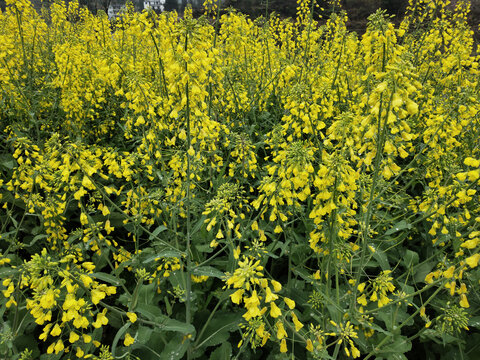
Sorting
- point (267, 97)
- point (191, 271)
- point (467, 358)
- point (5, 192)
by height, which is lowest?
point (467, 358)

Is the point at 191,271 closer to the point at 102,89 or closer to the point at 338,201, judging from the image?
the point at 338,201

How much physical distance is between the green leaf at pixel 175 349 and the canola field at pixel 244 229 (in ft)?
0.03

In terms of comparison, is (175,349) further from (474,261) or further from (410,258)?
(410,258)

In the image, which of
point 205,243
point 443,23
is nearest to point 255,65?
point 443,23

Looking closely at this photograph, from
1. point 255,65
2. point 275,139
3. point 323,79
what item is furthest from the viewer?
point 255,65

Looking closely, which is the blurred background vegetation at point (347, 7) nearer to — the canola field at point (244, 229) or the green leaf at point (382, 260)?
the canola field at point (244, 229)

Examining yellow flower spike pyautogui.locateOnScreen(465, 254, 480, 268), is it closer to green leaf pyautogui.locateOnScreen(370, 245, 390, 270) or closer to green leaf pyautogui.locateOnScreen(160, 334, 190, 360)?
green leaf pyautogui.locateOnScreen(370, 245, 390, 270)

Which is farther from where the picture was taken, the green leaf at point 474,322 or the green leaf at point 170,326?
the green leaf at point 474,322

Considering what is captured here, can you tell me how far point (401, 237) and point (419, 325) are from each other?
2.65 feet

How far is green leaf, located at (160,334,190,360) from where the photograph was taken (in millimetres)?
2324

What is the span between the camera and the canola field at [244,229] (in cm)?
195

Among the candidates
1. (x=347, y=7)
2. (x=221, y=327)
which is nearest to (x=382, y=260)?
(x=221, y=327)

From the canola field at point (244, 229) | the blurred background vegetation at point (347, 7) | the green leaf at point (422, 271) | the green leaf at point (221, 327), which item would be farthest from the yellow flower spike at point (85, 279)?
the blurred background vegetation at point (347, 7)

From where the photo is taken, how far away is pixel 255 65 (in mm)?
6176
